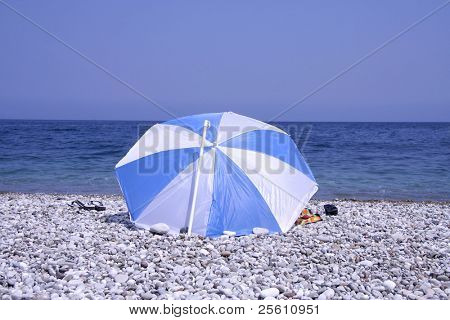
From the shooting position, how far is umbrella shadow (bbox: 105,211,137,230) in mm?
7234

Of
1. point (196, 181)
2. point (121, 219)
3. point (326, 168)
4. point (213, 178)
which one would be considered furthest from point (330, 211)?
point (326, 168)

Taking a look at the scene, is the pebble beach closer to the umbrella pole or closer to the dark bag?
the umbrella pole

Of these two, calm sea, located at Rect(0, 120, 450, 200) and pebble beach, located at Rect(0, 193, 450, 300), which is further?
calm sea, located at Rect(0, 120, 450, 200)

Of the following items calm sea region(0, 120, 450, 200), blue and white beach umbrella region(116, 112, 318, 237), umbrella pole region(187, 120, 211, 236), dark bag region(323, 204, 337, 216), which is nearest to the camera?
umbrella pole region(187, 120, 211, 236)

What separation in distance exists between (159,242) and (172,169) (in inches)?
48.4

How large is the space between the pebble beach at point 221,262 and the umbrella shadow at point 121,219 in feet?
0.12

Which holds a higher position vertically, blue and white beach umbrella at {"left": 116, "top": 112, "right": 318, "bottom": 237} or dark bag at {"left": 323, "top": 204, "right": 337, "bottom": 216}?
blue and white beach umbrella at {"left": 116, "top": 112, "right": 318, "bottom": 237}

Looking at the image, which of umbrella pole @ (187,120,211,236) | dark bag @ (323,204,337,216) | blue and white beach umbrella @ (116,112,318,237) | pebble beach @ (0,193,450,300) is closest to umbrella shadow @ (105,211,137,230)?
pebble beach @ (0,193,450,300)

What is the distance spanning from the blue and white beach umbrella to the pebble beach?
319 mm

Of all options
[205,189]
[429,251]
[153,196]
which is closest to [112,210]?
[153,196]

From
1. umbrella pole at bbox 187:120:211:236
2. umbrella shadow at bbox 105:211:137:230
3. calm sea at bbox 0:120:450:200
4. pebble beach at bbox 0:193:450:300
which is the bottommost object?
calm sea at bbox 0:120:450:200

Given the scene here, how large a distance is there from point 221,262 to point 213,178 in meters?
1.70

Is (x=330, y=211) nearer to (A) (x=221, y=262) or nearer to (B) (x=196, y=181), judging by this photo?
(B) (x=196, y=181)

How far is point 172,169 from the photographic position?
22.9 ft
